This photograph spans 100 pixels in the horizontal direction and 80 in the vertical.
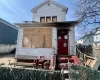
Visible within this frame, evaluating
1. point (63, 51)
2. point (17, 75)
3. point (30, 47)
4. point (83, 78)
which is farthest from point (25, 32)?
point (83, 78)

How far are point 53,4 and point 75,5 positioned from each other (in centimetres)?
447

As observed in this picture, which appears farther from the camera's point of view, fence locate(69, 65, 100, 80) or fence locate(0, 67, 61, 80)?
fence locate(0, 67, 61, 80)

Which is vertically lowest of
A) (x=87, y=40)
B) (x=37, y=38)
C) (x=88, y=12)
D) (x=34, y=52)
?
(x=34, y=52)

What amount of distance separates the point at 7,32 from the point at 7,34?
39 centimetres

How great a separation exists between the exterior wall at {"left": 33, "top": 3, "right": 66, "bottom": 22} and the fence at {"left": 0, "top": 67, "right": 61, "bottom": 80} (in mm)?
10854

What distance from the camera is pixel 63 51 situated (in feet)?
37.9

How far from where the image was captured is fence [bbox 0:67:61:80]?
5.02m

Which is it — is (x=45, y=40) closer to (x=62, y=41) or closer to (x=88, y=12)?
(x=62, y=41)

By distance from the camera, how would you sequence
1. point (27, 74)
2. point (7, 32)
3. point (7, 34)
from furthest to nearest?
point (7, 32), point (7, 34), point (27, 74)

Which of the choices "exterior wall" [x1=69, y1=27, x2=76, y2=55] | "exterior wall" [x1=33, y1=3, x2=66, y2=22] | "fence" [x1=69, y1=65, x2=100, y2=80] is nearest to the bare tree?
"exterior wall" [x1=69, y1=27, x2=76, y2=55]

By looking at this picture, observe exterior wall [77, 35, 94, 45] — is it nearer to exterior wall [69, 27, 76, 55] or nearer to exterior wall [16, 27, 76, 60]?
exterior wall [69, 27, 76, 55]

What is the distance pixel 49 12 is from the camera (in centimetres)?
1554

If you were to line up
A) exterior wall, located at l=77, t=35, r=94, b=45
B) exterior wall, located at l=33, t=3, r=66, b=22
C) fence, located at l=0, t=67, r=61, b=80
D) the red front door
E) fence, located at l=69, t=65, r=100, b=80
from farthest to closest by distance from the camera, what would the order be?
exterior wall, located at l=33, t=3, r=66, b=22, exterior wall, located at l=77, t=35, r=94, b=45, the red front door, fence, located at l=0, t=67, r=61, b=80, fence, located at l=69, t=65, r=100, b=80

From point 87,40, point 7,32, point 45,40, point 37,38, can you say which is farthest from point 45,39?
point 87,40
